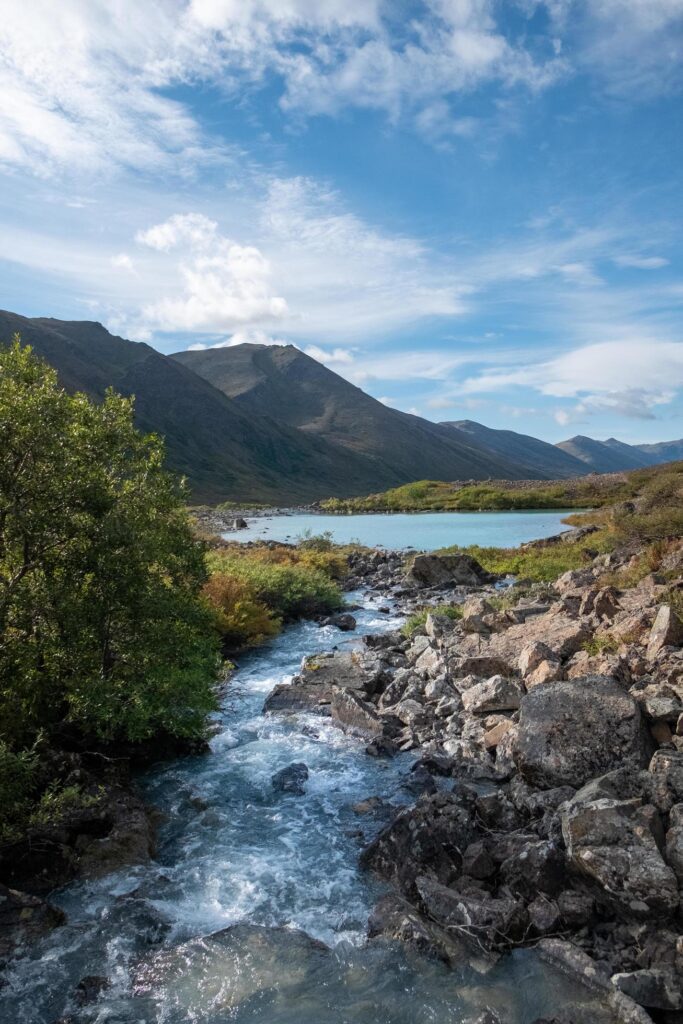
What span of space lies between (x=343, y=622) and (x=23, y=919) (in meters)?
19.2

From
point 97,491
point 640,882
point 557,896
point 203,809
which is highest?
point 97,491

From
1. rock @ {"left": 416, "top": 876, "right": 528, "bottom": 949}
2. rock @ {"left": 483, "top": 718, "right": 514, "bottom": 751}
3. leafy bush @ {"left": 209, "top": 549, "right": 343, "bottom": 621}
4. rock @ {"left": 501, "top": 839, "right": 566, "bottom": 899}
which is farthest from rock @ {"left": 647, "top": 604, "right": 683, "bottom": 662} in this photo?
leafy bush @ {"left": 209, "top": 549, "right": 343, "bottom": 621}

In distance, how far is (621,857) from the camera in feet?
25.4

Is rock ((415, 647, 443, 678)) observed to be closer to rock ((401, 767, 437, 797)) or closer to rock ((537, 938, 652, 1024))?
rock ((401, 767, 437, 797))

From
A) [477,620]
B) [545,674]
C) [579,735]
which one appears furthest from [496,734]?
[477,620]

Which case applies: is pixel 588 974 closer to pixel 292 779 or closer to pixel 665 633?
pixel 292 779

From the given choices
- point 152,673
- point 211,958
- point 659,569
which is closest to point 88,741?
point 152,673

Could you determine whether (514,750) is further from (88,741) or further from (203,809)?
(88,741)

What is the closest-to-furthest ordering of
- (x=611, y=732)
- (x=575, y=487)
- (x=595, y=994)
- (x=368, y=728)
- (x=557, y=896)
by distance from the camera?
(x=595, y=994) < (x=557, y=896) < (x=611, y=732) < (x=368, y=728) < (x=575, y=487)

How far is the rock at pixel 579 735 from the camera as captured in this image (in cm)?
1025

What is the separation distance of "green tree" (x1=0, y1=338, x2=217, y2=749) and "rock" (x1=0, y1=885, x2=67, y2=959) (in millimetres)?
2218

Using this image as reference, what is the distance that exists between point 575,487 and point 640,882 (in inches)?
5405

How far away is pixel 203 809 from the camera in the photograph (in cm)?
1167

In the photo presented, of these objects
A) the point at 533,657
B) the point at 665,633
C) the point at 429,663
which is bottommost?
the point at 429,663
